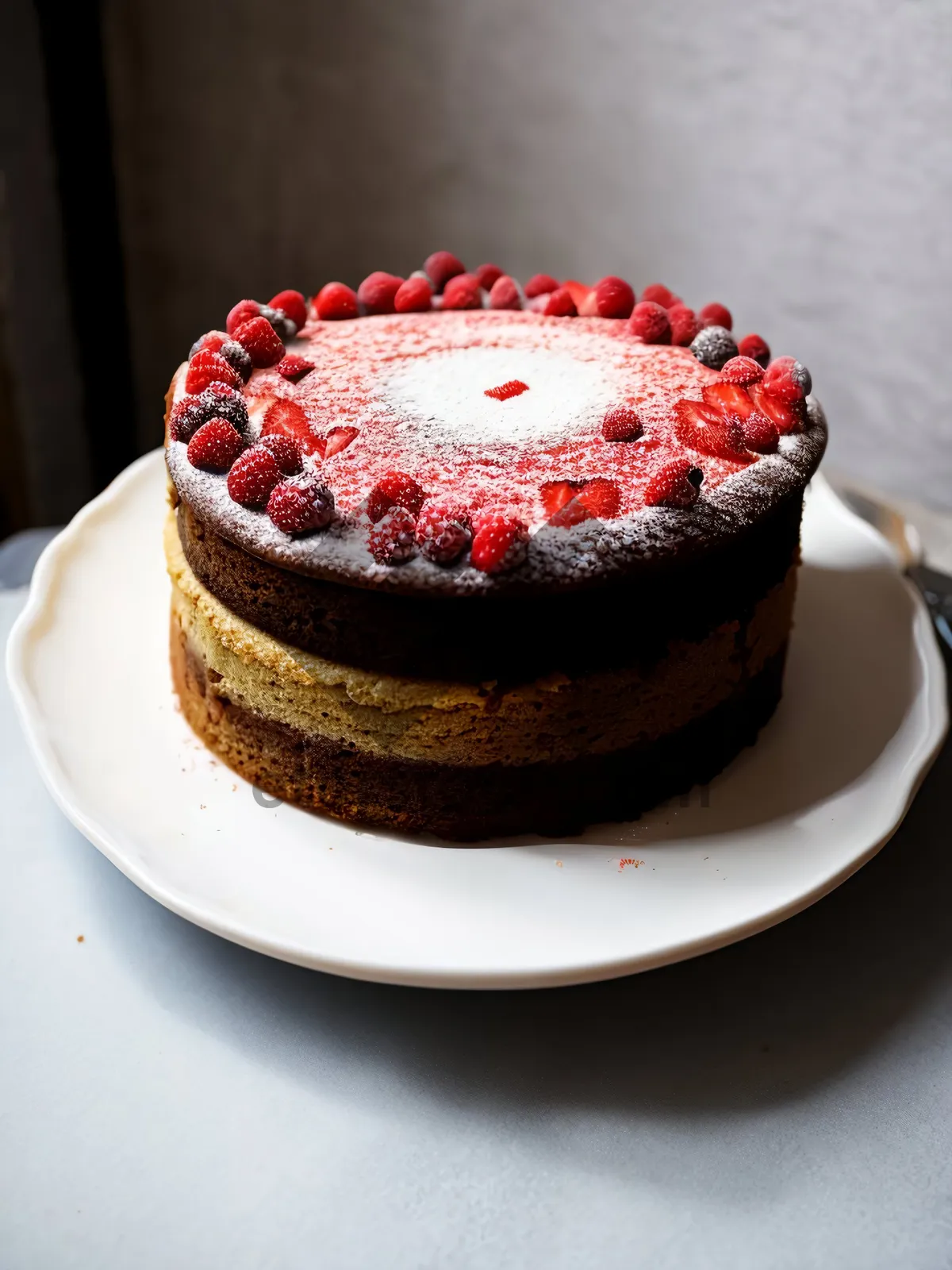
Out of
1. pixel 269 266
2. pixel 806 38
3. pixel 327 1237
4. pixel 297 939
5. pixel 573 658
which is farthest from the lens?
pixel 269 266

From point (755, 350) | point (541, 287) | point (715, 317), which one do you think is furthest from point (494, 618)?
point (541, 287)

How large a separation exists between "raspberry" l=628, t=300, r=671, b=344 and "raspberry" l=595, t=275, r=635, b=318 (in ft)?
0.42

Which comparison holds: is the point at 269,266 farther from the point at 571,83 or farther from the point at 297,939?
the point at 297,939

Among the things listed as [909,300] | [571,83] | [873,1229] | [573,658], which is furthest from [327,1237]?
[571,83]

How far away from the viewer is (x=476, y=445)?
1828mm

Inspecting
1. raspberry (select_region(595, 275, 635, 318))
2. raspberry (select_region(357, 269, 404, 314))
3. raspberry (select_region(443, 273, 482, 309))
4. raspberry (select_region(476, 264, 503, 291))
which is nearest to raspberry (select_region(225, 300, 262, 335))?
raspberry (select_region(357, 269, 404, 314))

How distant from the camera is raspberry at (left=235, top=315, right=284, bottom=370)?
2.06m

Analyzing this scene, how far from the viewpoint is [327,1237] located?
1302 mm

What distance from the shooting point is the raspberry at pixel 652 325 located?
2.24 meters

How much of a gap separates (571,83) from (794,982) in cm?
279

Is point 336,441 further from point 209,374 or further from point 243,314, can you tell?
point 243,314

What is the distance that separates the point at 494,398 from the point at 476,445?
0.66 feet

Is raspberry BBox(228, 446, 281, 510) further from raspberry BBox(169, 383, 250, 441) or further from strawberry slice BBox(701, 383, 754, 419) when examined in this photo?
strawberry slice BBox(701, 383, 754, 419)

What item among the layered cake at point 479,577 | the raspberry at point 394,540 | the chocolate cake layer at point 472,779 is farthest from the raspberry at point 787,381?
the raspberry at point 394,540
